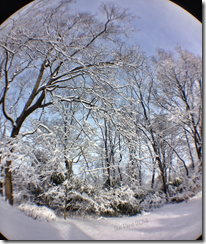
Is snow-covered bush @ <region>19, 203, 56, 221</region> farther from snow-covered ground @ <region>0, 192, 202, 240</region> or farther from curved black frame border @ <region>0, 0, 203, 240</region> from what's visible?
curved black frame border @ <region>0, 0, 203, 240</region>

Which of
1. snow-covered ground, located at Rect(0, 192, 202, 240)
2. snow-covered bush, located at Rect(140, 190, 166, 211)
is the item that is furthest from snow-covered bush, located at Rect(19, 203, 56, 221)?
snow-covered bush, located at Rect(140, 190, 166, 211)

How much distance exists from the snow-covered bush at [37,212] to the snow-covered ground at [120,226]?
48mm

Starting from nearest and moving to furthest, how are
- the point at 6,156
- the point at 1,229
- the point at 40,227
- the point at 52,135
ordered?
1. the point at 40,227
2. the point at 1,229
3. the point at 6,156
4. the point at 52,135

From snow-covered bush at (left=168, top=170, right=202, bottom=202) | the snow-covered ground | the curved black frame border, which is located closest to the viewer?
the snow-covered ground

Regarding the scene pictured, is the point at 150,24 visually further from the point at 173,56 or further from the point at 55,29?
the point at 55,29

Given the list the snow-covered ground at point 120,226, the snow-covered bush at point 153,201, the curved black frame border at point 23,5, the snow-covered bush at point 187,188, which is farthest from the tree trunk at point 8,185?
the snow-covered bush at point 187,188

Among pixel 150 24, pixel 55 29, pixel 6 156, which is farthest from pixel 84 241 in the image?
pixel 55 29

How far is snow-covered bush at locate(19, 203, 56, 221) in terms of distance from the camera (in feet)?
5.64

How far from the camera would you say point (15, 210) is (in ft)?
5.92

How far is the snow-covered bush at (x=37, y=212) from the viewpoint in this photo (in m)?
1.72

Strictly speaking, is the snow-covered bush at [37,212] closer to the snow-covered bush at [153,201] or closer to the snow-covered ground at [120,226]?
the snow-covered ground at [120,226]

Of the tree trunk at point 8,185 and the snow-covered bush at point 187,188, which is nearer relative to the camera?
the snow-covered bush at point 187,188

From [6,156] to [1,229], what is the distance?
3.29 feet

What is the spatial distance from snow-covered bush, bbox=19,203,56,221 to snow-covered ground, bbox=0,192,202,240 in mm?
48
